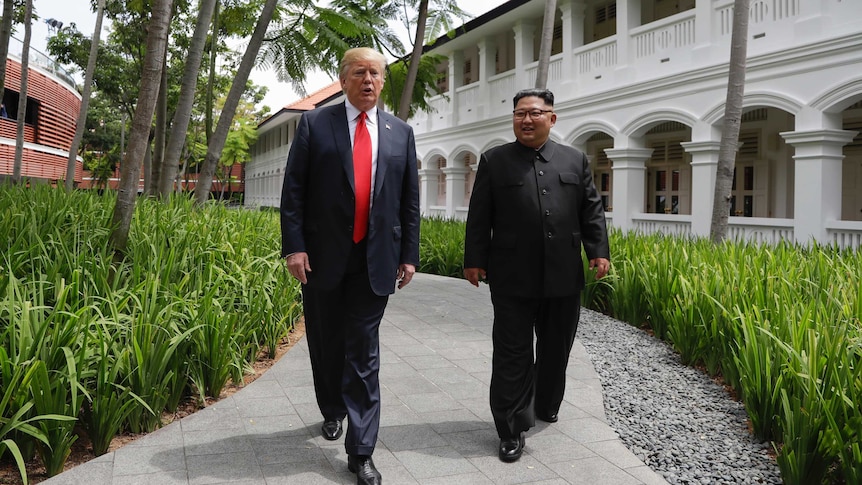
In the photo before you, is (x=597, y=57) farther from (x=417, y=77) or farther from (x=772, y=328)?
(x=772, y=328)

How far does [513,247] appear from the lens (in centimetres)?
368

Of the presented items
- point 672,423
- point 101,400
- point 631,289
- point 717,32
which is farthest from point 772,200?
point 101,400

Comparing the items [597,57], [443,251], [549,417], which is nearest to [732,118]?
[443,251]

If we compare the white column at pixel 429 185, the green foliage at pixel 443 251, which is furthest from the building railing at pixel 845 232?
the white column at pixel 429 185

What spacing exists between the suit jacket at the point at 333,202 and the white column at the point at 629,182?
12494mm

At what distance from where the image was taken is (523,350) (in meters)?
3.65

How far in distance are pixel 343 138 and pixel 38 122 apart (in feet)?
117

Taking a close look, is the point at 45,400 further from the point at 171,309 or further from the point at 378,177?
the point at 378,177

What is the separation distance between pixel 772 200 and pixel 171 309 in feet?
48.5

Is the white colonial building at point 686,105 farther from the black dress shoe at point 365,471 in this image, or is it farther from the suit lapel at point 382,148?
the black dress shoe at point 365,471

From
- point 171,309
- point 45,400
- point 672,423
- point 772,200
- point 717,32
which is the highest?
point 717,32

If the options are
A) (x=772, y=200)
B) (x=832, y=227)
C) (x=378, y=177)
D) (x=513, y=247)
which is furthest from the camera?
(x=772, y=200)

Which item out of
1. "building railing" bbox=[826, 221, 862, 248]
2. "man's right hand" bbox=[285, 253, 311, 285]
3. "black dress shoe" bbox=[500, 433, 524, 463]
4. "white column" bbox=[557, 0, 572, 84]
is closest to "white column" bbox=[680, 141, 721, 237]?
"building railing" bbox=[826, 221, 862, 248]

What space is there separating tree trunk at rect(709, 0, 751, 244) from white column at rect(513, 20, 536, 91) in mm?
9010
